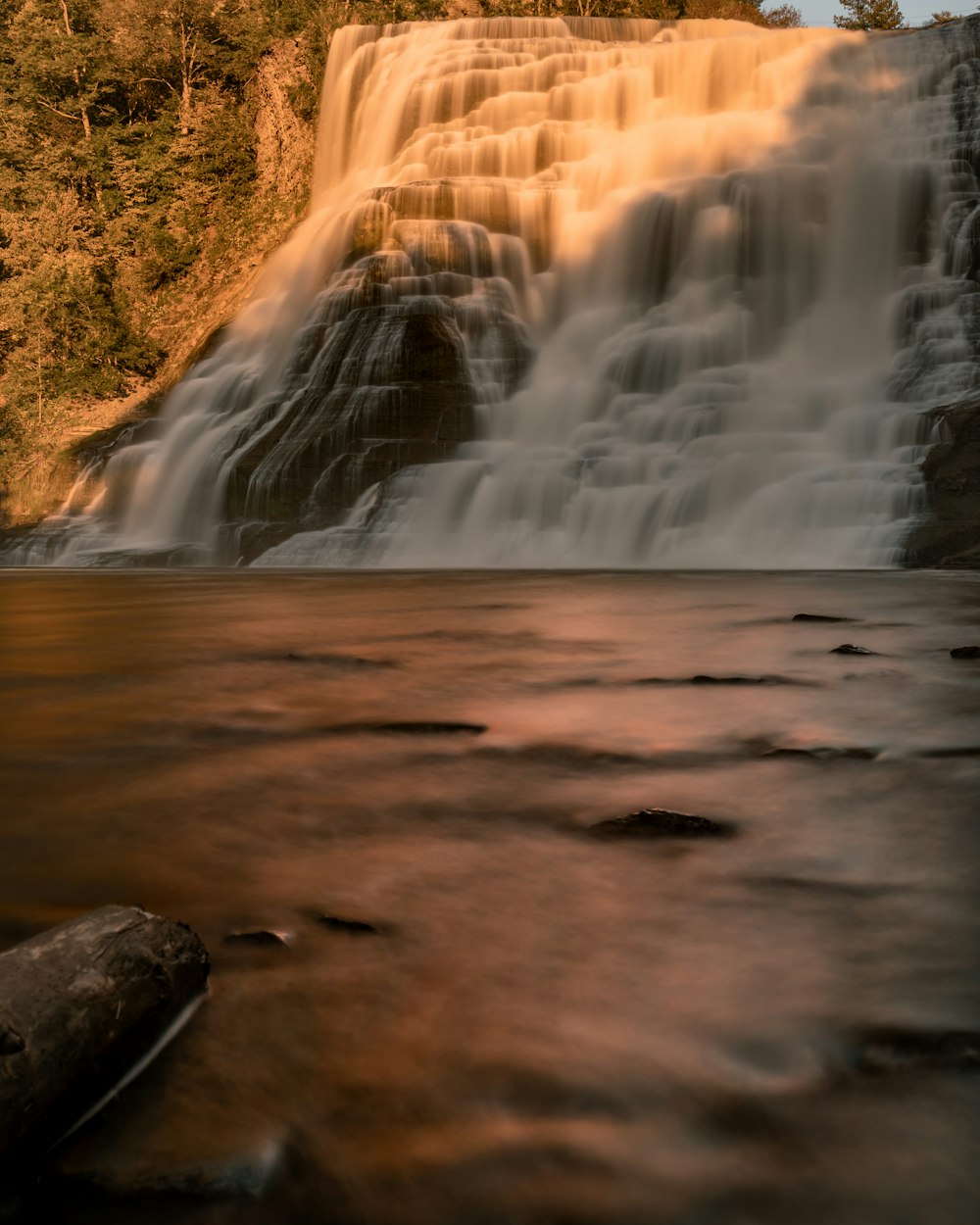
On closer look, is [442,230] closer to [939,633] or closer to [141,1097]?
[939,633]

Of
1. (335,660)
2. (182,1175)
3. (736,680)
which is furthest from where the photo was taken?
(335,660)

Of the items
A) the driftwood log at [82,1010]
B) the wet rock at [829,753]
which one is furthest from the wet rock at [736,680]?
the driftwood log at [82,1010]

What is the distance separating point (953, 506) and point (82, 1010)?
11.2 meters

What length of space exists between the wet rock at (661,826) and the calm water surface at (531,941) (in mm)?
45

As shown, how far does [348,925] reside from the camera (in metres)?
1.53

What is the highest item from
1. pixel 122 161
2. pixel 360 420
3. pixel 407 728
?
pixel 122 161

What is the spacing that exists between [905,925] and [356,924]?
2.40ft

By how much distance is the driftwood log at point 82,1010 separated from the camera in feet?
3.30

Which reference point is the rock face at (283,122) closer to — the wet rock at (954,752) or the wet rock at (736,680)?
the wet rock at (736,680)

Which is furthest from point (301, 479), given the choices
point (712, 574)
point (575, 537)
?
point (712, 574)

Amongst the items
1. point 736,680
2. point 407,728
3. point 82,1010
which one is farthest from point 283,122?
point 82,1010

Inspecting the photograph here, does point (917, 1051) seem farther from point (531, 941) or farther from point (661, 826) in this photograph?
point (661, 826)

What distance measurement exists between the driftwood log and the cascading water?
10.5m

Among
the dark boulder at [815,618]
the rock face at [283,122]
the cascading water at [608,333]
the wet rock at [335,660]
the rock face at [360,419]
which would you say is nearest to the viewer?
the wet rock at [335,660]
